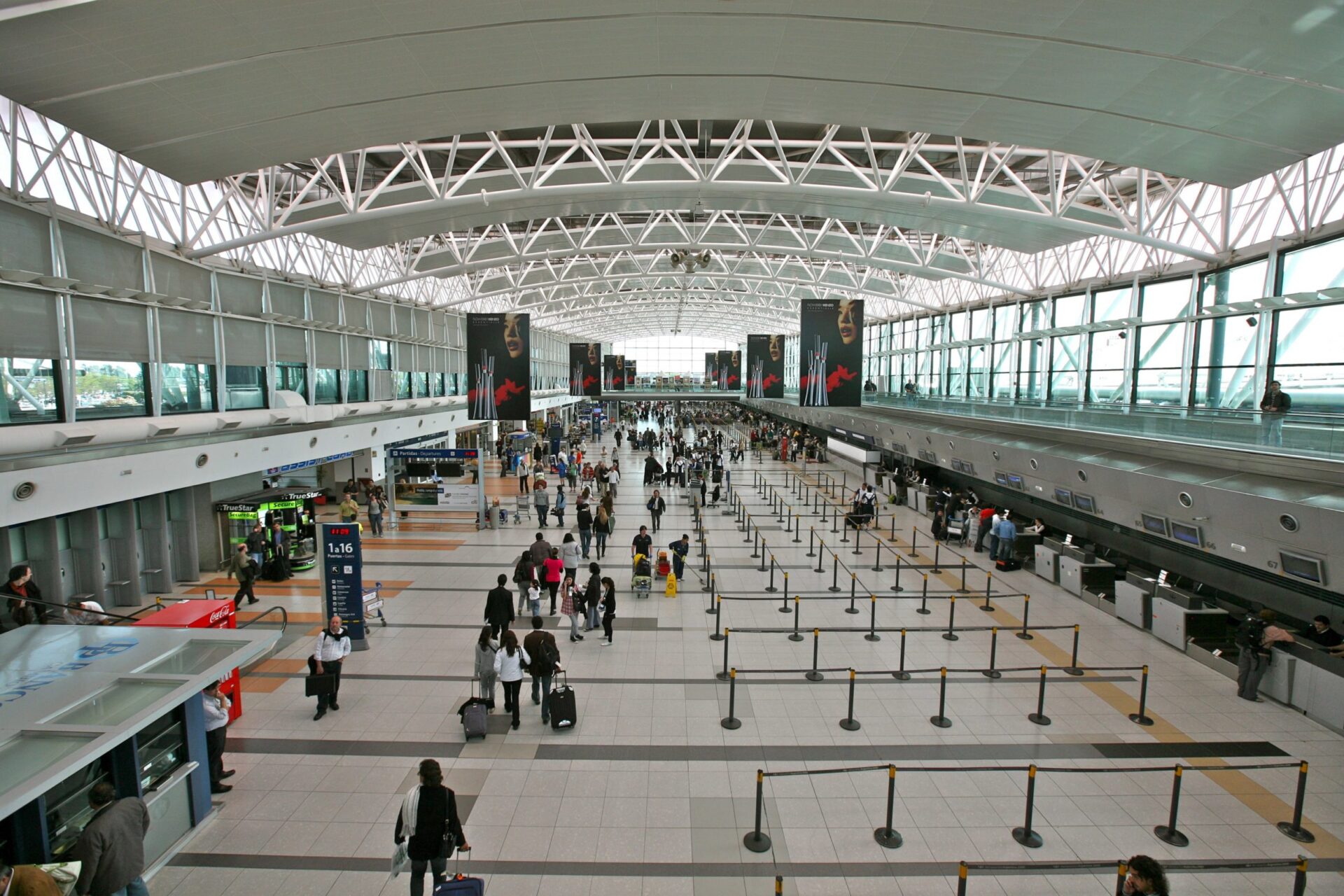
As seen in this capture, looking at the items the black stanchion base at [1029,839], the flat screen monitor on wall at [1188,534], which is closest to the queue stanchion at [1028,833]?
the black stanchion base at [1029,839]

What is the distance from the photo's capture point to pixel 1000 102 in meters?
10.8

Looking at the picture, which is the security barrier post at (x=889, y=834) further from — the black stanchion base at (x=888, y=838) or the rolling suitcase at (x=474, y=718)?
the rolling suitcase at (x=474, y=718)

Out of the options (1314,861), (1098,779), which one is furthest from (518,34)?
(1314,861)

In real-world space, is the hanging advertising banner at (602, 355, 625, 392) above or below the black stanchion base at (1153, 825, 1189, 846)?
above

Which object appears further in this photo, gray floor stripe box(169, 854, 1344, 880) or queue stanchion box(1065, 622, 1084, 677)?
queue stanchion box(1065, 622, 1084, 677)

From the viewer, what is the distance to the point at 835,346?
18.1 m

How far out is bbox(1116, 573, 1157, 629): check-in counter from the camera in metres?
11.5

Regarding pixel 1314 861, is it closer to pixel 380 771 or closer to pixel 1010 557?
pixel 380 771

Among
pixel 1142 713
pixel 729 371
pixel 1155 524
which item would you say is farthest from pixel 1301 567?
pixel 729 371

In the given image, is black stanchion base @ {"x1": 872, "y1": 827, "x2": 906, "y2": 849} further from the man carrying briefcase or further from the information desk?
the man carrying briefcase

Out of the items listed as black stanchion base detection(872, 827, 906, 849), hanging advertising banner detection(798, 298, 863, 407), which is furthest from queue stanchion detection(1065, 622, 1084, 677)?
hanging advertising banner detection(798, 298, 863, 407)

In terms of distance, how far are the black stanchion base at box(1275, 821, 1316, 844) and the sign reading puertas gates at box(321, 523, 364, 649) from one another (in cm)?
1143

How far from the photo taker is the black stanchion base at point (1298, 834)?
5.96 m

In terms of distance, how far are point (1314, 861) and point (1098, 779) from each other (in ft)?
5.42
